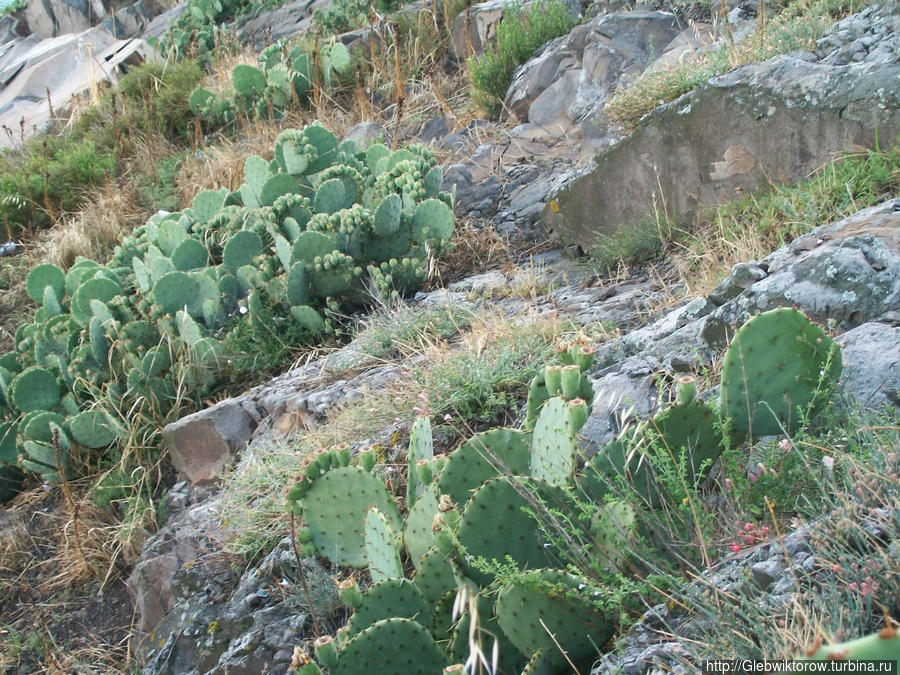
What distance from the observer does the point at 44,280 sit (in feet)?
19.9

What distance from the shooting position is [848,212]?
3.61 meters

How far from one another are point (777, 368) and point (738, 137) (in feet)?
8.20

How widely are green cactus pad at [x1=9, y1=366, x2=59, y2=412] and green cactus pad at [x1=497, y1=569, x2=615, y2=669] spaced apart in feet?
13.3

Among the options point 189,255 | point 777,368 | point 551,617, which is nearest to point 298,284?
point 189,255

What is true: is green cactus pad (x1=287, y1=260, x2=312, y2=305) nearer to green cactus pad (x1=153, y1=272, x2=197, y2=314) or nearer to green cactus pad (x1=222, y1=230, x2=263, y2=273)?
green cactus pad (x1=222, y1=230, x2=263, y2=273)

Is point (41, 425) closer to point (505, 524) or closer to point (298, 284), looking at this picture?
point (298, 284)

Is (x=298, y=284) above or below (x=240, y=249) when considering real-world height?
below

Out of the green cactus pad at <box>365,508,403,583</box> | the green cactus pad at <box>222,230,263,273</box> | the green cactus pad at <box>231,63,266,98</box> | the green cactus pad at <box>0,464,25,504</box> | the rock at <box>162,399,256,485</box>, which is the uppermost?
the green cactus pad at <box>231,63,266,98</box>

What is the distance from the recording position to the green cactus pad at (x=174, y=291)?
506cm

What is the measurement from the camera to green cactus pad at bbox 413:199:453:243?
207 inches

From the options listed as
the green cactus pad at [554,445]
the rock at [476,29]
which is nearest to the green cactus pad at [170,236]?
the rock at [476,29]

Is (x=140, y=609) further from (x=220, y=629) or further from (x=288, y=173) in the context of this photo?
(x=288, y=173)

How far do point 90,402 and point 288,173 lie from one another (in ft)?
6.33

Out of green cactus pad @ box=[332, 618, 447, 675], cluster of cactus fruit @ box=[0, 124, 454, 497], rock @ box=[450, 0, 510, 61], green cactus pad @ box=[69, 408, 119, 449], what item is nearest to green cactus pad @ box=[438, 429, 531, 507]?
green cactus pad @ box=[332, 618, 447, 675]
